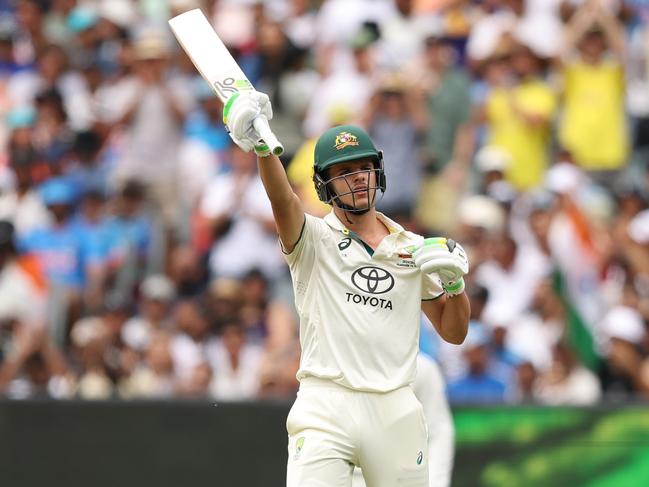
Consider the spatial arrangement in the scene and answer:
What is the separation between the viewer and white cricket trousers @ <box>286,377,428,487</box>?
232 inches

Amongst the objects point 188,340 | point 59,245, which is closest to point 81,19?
point 59,245

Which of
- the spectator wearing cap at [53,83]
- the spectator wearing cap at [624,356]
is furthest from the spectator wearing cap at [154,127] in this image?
the spectator wearing cap at [624,356]

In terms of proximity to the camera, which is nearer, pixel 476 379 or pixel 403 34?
pixel 476 379

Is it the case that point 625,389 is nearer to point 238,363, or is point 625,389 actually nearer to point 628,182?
point 628,182

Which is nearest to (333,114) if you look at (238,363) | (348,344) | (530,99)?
(530,99)

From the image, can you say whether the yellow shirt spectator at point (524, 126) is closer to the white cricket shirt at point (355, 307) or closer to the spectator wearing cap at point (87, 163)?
the spectator wearing cap at point (87, 163)

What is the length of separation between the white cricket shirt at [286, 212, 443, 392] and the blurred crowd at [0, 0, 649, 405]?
12.4 feet

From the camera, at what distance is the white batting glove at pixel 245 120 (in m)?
5.72

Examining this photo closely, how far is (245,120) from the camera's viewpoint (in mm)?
5719

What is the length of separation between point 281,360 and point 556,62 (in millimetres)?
3638

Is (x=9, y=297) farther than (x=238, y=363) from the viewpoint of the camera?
Yes

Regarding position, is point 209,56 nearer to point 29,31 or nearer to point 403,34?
point 403,34

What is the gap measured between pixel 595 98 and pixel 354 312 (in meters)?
6.39

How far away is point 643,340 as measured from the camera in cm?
1021
